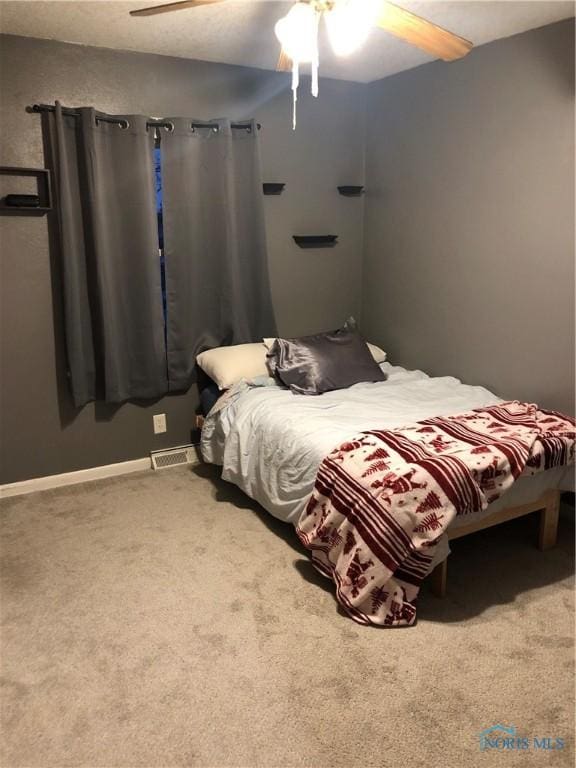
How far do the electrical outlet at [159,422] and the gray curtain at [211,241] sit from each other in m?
0.23

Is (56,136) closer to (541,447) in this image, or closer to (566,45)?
(566,45)

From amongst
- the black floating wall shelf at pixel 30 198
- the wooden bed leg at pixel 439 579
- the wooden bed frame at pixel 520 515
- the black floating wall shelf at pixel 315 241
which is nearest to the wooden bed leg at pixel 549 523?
the wooden bed frame at pixel 520 515

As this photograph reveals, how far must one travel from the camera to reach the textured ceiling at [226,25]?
8.07ft

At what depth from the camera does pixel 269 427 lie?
112 inches

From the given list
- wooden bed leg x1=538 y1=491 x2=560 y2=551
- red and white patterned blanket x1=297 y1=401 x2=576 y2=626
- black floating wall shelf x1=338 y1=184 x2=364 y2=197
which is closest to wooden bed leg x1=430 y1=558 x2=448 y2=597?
red and white patterned blanket x1=297 y1=401 x2=576 y2=626

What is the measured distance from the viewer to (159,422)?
3.60 m

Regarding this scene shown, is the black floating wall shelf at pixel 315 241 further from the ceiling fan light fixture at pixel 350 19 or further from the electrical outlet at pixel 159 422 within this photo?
the ceiling fan light fixture at pixel 350 19

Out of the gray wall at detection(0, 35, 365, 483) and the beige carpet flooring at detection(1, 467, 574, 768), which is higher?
the gray wall at detection(0, 35, 365, 483)

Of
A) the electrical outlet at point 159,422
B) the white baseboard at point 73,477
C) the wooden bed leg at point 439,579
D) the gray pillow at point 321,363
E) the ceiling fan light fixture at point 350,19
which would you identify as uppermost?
the ceiling fan light fixture at point 350,19

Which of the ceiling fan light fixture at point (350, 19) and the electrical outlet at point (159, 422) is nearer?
the ceiling fan light fixture at point (350, 19)

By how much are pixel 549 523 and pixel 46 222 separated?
2885 millimetres

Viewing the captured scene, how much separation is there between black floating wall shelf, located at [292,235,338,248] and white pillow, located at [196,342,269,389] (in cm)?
76

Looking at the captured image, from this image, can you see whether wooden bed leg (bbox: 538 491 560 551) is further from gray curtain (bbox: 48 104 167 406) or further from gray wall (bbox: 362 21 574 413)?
gray curtain (bbox: 48 104 167 406)

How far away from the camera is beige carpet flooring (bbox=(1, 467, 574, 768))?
5.55ft
